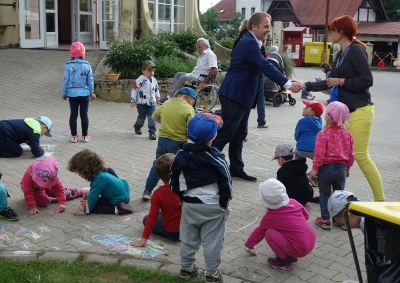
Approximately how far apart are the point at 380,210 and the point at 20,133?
607 centimetres

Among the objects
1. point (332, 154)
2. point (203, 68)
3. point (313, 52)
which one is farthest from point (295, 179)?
point (313, 52)

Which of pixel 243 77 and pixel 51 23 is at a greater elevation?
pixel 51 23

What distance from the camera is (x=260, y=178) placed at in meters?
7.41

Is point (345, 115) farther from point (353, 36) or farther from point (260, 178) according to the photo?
point (260, 178)

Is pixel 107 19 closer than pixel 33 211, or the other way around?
pixel 33 211

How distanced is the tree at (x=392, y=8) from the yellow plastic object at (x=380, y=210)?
54.6m

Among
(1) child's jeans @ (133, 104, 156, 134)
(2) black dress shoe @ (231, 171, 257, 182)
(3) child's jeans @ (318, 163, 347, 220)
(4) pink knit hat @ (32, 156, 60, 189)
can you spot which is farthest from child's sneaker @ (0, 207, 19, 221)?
(1) child's jeans @ (133, 104, 156, 134)

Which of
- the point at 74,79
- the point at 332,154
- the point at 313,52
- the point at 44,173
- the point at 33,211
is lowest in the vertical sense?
the point at 33,211

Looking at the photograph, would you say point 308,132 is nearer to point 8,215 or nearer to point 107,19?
point 8,215

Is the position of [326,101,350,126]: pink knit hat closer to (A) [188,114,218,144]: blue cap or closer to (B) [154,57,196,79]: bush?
(A) [188,114,218,144]: blue cap

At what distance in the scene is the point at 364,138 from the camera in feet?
19.5

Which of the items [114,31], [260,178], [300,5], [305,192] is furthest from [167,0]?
[300,5]

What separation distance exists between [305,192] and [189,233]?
1.95 metres

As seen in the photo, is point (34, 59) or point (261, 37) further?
point (34, 59)
